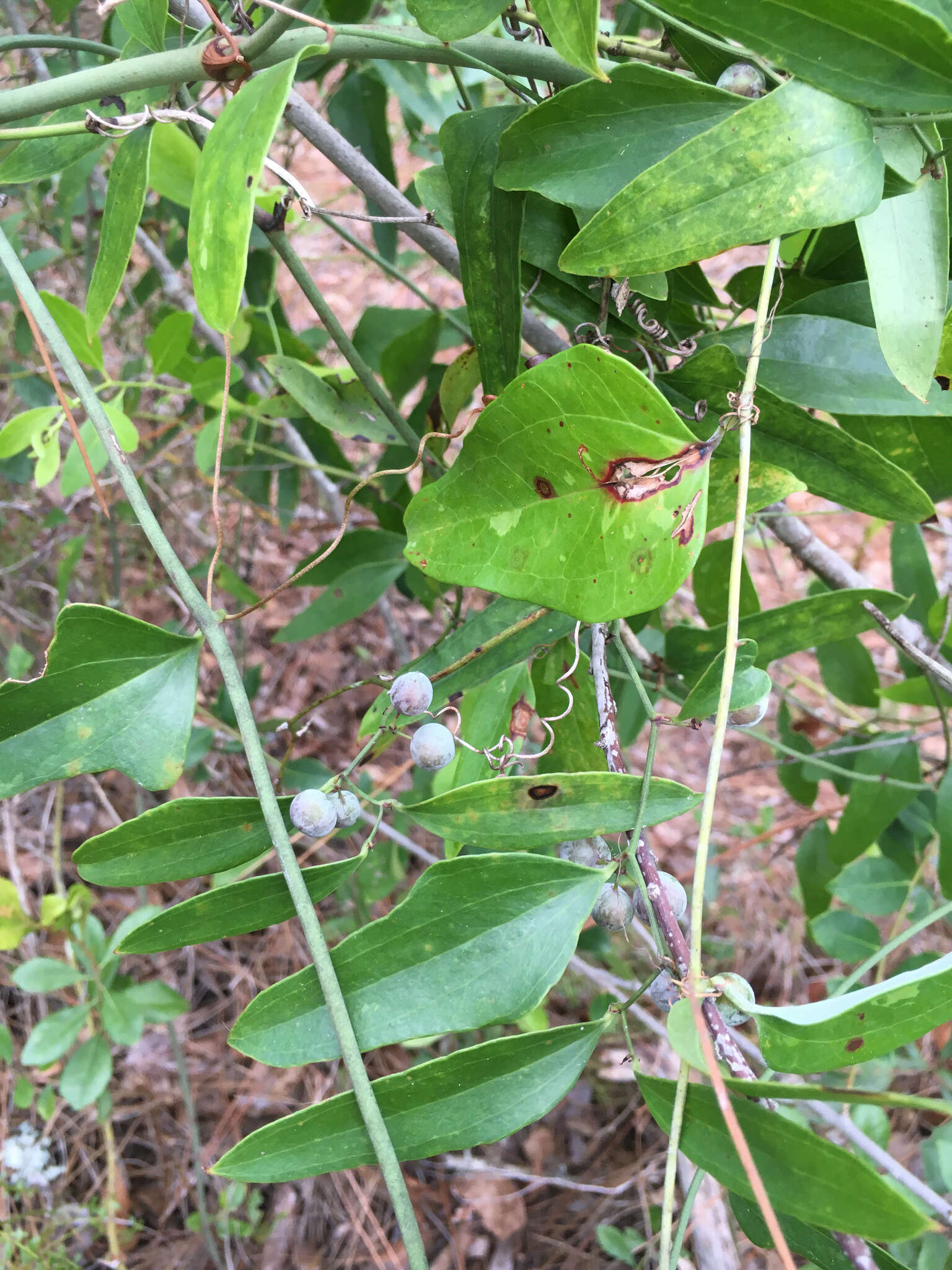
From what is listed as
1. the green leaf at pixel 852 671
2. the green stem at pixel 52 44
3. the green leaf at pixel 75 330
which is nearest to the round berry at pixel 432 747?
the green stem at pixel 52 44

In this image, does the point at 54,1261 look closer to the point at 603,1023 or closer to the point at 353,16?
the point at 603,1023

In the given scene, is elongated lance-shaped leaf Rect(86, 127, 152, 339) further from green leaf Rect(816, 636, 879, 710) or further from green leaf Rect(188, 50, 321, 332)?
green leaf Rect(816, 636, 879, 710)

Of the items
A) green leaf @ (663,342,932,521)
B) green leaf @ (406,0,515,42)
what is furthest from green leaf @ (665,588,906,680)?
green leaf @ (406,0,515,42)

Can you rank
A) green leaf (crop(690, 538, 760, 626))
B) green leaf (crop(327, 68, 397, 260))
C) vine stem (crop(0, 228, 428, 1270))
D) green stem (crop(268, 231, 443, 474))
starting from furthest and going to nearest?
green leaf (crop(327, 68, 397, 260)) → green leaf (crop(690, 538, 760, 626)) → green stem (crop(268, 231, 443, 474)) → vine stem (crop(0, 228, 428, 1270))

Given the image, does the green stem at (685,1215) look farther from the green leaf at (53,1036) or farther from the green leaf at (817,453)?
the green leaf at (53,1036)

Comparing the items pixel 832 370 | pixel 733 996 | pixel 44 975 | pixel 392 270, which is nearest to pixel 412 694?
pixel 733 996

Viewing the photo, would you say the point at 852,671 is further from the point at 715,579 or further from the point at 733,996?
the point at 733,996
